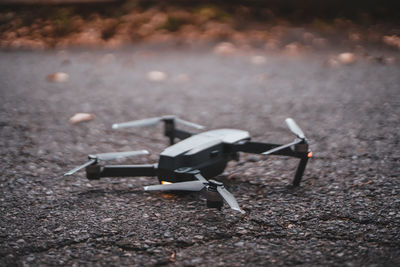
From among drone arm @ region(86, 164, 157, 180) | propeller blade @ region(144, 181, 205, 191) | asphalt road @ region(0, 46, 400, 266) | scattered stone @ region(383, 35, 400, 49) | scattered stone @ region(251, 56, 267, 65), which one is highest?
scattered stone @ region(383, 35, 400, 49)

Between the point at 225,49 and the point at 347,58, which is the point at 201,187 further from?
the point at 225,49

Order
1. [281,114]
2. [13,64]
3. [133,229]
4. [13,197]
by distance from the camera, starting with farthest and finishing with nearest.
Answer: [13,64] → [281,114] → [13,197] → [133,229]

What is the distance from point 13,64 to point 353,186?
428 cm

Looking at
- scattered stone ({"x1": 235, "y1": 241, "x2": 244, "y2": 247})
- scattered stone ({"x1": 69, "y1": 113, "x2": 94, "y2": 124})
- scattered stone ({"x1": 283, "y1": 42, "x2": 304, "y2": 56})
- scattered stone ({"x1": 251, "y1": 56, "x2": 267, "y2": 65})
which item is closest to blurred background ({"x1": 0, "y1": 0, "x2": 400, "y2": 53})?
scattered stone ({"x1": 283, "y1": 42, "x2": 304, "y2": 56})

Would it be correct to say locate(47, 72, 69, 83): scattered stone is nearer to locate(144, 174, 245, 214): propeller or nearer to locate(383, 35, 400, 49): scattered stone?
locate(144, 174, 245, 214): propeller

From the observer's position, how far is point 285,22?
19.7ft

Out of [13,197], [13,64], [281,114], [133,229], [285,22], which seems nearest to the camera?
[133,229]

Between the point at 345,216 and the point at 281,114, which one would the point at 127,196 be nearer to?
the point at 345,216

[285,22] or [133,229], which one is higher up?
[285,22]

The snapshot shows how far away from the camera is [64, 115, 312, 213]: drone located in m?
1.46

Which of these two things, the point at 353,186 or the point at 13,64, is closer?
the point at 353,186

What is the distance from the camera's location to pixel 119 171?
5.52 ft

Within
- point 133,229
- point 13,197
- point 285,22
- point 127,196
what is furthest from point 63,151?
point 285,22

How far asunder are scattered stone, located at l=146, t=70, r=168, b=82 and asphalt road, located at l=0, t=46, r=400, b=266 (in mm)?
129
